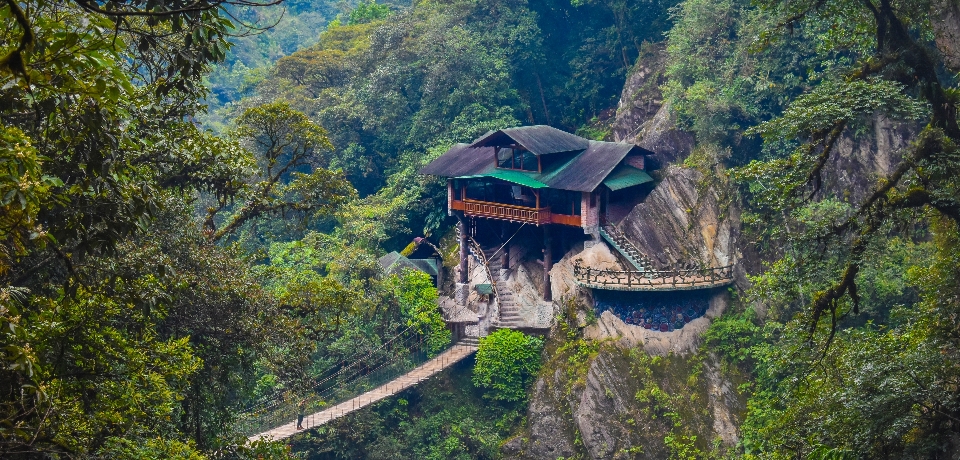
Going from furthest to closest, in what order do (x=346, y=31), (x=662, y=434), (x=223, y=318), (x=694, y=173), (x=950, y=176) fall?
(x=346, y=31), (x=694, y=173), (x=662, y=434), (x=223, y=318), (x=950, y=176)

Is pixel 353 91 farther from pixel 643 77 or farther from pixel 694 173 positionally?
pixel 694 173

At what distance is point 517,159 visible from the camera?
2441 cm

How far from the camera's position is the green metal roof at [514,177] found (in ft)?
73.3

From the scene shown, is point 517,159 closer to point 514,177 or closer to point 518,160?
point 518,160

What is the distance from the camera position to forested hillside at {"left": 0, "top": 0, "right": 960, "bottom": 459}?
20.3 feet

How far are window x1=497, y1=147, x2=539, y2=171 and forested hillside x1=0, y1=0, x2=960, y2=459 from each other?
274cm

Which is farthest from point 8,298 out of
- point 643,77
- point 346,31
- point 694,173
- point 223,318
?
point 346,31

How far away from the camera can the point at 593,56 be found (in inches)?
1187

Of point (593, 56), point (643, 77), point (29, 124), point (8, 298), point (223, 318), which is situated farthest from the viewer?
point (593, 56)

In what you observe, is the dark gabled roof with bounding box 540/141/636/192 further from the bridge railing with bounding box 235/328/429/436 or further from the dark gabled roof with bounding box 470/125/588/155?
the bridge railing with bounding box 235/328/429/436

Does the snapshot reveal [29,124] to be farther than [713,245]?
No

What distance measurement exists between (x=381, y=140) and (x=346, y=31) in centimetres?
826

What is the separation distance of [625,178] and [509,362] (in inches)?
226

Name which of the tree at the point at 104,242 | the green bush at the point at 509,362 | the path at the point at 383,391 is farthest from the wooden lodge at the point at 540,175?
the tree at the point at 104,242
